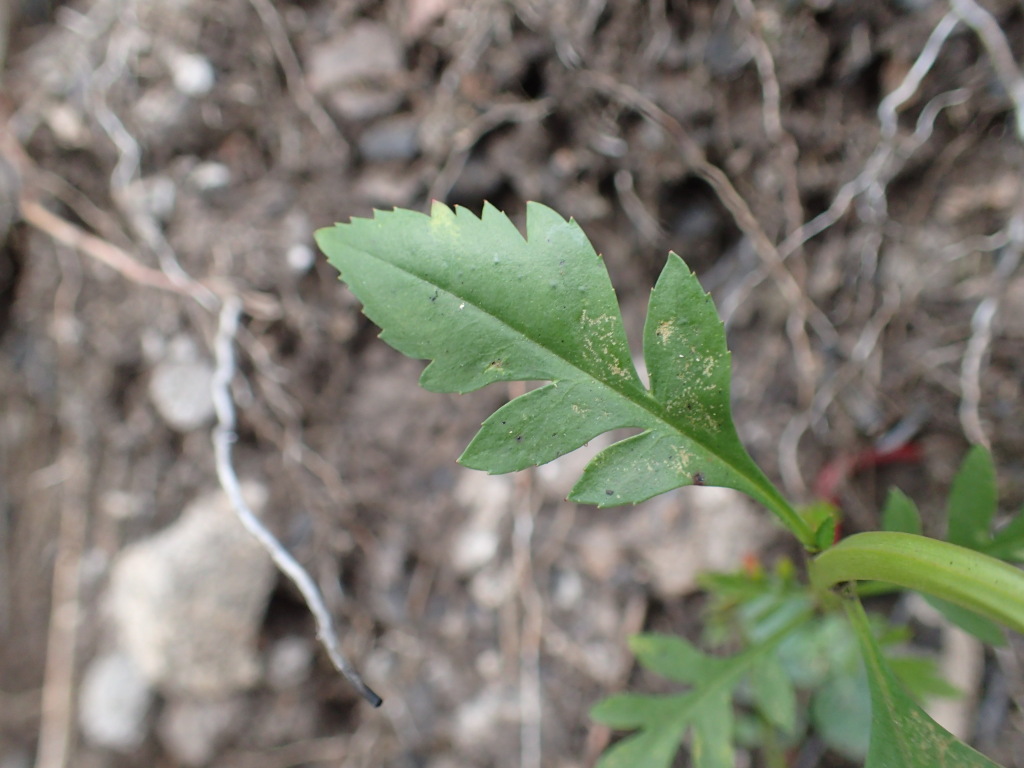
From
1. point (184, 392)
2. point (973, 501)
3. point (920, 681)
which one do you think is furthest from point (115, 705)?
point (973, 501)

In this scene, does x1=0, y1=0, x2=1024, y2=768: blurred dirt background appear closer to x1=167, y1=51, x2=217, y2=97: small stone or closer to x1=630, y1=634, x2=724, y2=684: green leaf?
x1=167, y1=51, x2=217, y2=97: small stone

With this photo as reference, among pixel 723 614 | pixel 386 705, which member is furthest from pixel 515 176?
pixel 386 705

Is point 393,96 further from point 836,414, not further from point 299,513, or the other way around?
point 836,414

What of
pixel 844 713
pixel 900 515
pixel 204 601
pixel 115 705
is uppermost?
pixel 900 515

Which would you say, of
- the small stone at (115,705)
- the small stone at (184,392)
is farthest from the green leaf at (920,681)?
the small stone at (115,705)

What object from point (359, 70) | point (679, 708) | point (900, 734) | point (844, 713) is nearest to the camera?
point (900, 734)

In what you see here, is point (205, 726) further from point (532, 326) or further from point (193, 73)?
point (193, 73)

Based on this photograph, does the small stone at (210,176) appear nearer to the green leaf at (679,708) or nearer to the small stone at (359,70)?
the small stone at (359,70)
